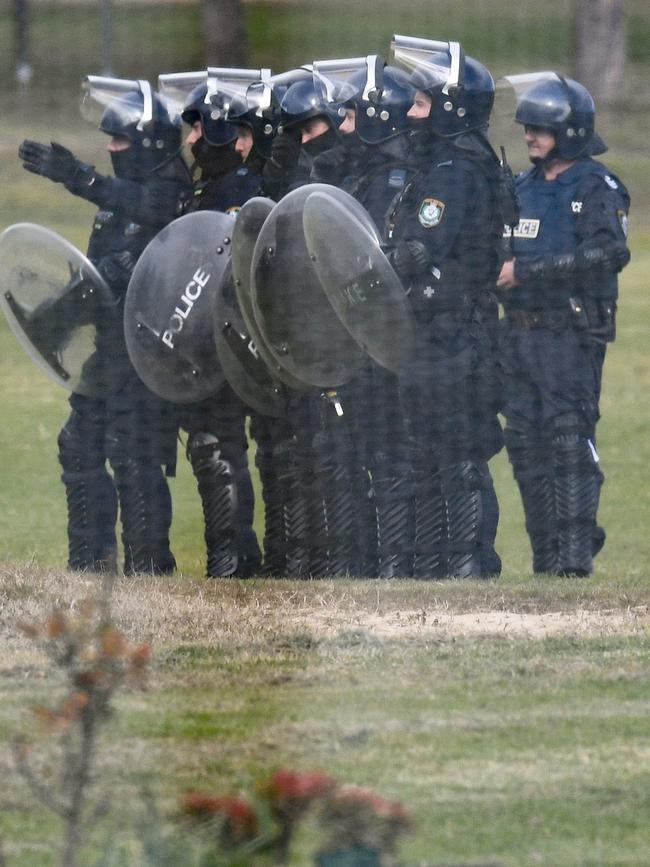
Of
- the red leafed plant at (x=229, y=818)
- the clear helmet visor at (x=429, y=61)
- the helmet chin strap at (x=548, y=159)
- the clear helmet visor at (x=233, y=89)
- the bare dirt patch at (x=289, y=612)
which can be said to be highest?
the clear helmet visor at (x=429, y=61)

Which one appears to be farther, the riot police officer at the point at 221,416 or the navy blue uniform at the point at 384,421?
the riot police officer at the point at 221,416

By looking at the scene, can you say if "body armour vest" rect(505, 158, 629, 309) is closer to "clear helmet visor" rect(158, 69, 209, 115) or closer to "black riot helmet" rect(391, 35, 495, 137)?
"black riot helmet" rect(391, 35, 495, 137)

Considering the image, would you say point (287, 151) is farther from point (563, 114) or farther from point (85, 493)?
point (85, 493)

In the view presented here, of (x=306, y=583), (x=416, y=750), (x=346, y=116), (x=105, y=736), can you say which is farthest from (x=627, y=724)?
(x=346, y=116)

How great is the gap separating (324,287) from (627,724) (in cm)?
219

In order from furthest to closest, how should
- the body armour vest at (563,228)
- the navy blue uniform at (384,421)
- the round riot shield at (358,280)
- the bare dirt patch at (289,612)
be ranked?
the body armour vest at (563,228), the navy blue uniform at (384,421), the round riot shield at (358,280), the bare dirt patch at (289,612)

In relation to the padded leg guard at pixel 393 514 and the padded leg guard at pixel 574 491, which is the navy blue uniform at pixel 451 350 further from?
the padded leg guard at pixel 574 491

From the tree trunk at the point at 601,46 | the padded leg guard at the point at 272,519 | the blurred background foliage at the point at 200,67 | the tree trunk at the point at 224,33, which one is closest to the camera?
the padded leg guard at the point at 272,519

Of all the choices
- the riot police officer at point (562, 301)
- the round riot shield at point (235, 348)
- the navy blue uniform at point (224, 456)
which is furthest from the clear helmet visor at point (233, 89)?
A: the riot police officer at point (562, 301)

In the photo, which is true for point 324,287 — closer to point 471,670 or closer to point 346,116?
point 346,116

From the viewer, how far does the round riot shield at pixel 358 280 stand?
19.4ft

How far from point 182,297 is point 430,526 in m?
1.14

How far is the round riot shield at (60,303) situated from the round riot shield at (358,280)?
36.3 inches

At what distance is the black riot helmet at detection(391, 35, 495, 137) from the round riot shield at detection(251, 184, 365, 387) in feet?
1.86
